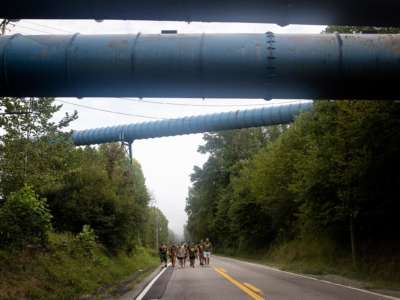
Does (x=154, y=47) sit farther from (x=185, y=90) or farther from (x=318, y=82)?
(x=318, y=82)

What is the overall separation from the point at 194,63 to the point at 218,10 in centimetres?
112

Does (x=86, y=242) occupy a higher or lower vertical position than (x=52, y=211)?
lower

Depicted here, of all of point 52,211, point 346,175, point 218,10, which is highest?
point 218,10

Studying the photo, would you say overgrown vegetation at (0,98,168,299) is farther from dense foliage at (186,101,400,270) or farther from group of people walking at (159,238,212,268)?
dense foliage at (186,101,400,270)

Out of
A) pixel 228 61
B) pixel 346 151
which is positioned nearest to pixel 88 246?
pixel 346 151

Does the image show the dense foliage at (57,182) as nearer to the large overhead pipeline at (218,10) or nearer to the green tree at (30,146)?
the green tree at (30,146)

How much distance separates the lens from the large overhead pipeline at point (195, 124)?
1580 inches

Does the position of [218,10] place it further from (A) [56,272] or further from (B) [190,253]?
(B) [190,253]

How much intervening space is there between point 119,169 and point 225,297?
20504 mm

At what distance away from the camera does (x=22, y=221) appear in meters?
15.1

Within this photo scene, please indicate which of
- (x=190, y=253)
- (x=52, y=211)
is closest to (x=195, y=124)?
(x=190, y=253)

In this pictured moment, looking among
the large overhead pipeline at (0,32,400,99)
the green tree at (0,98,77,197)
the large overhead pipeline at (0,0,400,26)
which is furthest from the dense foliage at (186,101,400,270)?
the green tree at (0,98,77,197)

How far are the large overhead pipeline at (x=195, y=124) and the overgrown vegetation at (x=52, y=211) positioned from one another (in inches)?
558

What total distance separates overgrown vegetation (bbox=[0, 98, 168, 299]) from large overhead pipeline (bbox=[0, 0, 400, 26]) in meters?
3.09
